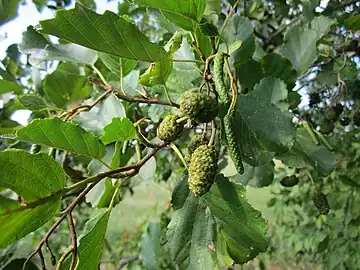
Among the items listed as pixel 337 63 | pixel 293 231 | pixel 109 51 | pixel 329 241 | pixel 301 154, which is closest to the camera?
pixel 109 51

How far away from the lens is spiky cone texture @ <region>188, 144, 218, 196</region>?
0.69 m

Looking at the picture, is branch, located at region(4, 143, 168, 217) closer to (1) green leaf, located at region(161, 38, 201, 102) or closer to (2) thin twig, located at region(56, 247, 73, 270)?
(2) thin twig, located at region(56, 247, 73, 270)

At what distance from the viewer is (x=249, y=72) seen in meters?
1.10

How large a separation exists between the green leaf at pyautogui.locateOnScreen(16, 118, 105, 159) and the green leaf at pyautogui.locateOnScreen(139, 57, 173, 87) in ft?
0.39

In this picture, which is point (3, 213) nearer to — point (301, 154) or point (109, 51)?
point (109, 51)

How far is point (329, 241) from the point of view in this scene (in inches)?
90.6

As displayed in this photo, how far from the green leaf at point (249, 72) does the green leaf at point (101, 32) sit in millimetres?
406

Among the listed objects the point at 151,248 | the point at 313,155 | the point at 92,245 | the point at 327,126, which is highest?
the point at 92,245

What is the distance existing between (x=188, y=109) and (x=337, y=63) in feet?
2.64

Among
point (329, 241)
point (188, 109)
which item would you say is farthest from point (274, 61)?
point (329, 241)

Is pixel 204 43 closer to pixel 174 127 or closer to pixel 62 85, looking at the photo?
pixel 174 127

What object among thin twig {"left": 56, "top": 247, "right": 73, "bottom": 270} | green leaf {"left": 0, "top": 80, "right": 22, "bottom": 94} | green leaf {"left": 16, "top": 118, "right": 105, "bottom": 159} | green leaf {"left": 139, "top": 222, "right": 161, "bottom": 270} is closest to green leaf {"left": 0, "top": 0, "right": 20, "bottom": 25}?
green leaf {"left": 0, "top": 80, "right": 22, "bottom": 94}

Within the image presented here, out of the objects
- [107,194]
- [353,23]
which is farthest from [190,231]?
[353,23]

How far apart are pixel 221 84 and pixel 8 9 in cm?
85
